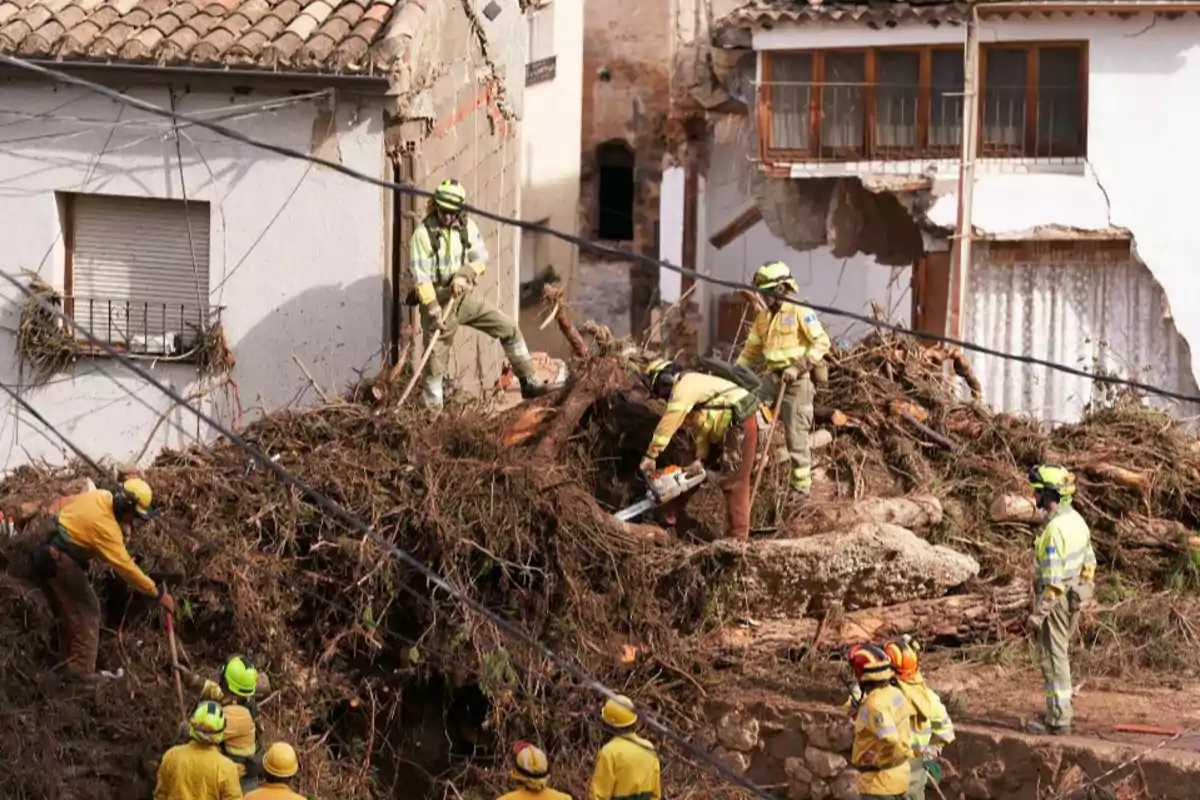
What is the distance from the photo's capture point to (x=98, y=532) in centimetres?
1415

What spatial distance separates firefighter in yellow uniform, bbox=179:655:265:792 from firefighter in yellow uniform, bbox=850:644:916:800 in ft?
12.4

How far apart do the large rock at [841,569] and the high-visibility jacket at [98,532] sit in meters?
4.11

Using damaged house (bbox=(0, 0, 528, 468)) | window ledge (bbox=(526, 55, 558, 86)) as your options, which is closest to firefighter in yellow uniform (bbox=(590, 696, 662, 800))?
damaged house (bbox=(0, 0, 528, 468))

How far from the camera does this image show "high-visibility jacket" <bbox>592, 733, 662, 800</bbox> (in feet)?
41.0

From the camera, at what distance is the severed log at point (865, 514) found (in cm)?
1638

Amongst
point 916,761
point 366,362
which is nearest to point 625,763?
point 916,761

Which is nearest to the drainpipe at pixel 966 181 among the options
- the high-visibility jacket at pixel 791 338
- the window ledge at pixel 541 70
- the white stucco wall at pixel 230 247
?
the high-visibility jacket at pixel 791 338

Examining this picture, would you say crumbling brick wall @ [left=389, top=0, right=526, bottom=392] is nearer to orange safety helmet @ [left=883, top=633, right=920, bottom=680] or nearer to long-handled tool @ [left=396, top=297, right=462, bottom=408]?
long-handled tool @ [left=396, top=297, right=462, bottom=408]

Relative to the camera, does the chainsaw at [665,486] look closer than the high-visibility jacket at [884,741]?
No

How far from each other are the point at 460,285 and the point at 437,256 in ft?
0.92

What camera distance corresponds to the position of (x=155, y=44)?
1689 centimetres

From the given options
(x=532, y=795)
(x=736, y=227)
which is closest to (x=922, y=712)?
(x=532, y=795)

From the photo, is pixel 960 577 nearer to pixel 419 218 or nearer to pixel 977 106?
pixel 419 218

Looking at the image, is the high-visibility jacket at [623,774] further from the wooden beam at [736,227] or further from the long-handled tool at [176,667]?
the wooden beam at [736,227]
